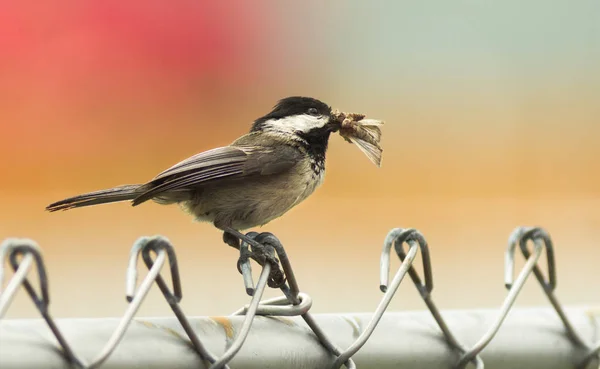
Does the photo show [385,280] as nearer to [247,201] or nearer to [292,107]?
[247,201]

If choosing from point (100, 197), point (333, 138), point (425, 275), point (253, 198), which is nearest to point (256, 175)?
point (253, 198)

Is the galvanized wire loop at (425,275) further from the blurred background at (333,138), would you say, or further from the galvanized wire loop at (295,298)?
the blurred background at (333,138)

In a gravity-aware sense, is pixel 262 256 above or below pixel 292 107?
below

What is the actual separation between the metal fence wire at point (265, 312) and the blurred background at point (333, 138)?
165 centimetres

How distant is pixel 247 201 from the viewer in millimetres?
1989

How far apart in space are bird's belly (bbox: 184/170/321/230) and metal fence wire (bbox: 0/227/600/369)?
1.71 feet

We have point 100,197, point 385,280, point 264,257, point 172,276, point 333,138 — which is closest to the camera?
point 172,276

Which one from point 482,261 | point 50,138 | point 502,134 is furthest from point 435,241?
point 50,138

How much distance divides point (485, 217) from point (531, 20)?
3.94 ft

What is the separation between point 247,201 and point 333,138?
0.78m

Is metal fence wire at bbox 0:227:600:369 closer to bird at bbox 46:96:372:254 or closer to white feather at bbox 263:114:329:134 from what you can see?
bird at bbox 46:96:372:254

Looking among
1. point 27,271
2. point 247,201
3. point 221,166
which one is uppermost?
point 27,271

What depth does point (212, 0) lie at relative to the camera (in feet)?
11.7

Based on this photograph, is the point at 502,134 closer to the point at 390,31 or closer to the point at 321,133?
the point at 390,31
